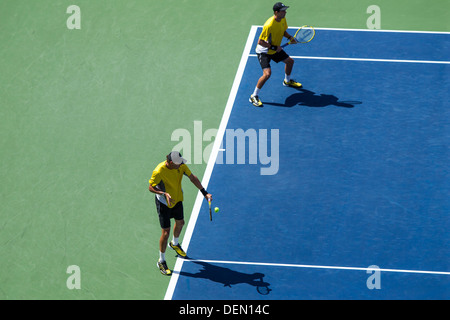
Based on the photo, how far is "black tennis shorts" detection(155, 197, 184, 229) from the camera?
49.1 feet

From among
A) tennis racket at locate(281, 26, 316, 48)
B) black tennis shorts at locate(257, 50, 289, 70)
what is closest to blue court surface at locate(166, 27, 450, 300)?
tennis racket at locate(281, 26, 316, 48)

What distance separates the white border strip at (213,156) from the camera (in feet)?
50.2

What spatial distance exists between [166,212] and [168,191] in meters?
0.40

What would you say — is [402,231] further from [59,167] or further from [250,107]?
[59,167]

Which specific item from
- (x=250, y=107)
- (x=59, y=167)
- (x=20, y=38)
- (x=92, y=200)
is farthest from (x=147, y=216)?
(x=20, y=38)

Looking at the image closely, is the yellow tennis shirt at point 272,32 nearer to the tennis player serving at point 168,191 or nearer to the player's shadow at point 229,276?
the tennis player serving at point 168,191

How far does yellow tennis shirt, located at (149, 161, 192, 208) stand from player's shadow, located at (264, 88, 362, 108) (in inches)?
195

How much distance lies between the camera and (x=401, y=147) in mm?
17750

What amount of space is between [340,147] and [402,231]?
2.71 metres

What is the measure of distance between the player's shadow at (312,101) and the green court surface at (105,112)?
0.69 metres

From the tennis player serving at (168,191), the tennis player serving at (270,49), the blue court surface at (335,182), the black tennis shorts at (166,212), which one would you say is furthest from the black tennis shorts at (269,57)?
the black tennis shorts at (166,212)

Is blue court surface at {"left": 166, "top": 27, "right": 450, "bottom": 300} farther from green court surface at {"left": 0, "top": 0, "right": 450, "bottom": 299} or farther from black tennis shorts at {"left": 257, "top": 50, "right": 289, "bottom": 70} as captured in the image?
black tennis shorts at {"left": 257, "top": 50, "right": 289, "bottom": 70}

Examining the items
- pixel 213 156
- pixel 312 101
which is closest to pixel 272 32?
pixel 312 101
